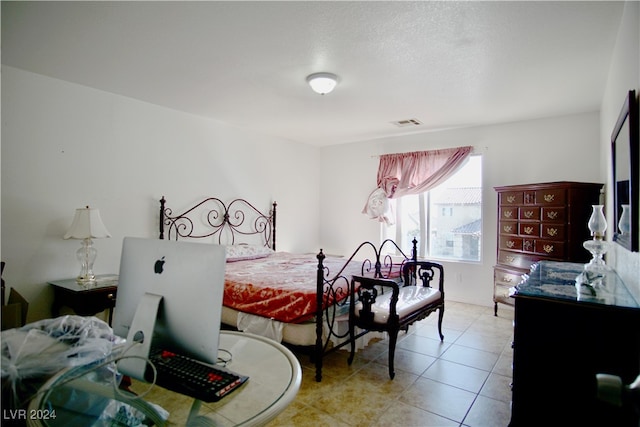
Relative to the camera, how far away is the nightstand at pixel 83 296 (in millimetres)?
2766

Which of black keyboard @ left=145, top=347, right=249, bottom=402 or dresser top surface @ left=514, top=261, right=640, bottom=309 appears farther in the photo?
dresser top surface @ left=514, top=261, right=640, bottom=309

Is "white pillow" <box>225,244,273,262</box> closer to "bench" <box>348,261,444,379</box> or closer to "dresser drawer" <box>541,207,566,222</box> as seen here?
"bench" <box>348,261,444,379</box>

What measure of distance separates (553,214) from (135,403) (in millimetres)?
4014

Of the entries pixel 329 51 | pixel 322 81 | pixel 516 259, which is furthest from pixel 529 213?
pixel 329 51

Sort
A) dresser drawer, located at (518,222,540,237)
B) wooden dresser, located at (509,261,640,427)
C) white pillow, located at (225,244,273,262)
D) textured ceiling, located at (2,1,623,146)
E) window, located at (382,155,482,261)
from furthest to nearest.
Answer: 1. window, located at (382,155,482,261)
2. white pillow, located at (225,244,273,262)
3. dresser drawer, located at (518,222,540,237)
4. textured ceiling, located at (2,1,623,146)
5. wooden dresser, located at (509,261,640,427)

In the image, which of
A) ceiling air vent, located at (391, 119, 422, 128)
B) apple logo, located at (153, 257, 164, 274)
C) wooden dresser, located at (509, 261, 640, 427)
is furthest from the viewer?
ceiling air vent, located at (391, 119, 422, 128)

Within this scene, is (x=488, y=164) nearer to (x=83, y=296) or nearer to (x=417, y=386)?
(x=417, y=386)

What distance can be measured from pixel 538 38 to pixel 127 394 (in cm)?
302

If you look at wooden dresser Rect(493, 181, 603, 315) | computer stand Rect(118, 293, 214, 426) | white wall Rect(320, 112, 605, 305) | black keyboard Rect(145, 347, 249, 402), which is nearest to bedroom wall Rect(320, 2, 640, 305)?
white wall Rect(320, 112, 605, 305)

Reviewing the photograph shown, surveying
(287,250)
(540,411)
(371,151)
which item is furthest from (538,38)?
(287,250)

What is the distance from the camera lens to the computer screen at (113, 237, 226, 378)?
3.40ft

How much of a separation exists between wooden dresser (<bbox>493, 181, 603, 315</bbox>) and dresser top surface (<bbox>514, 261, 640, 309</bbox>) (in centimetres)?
140

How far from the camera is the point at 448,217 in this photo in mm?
5031

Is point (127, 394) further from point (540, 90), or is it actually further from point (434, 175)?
point (434, 175)
